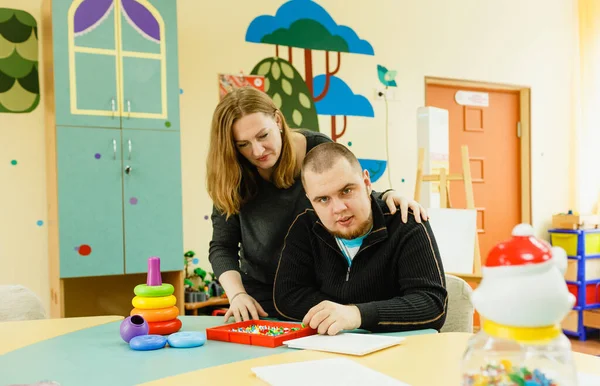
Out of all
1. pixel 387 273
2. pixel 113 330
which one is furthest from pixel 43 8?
pixel 387 273

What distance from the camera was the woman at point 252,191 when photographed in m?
1.72

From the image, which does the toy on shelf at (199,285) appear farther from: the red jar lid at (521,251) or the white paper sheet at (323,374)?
the red jar lid at (521,251)

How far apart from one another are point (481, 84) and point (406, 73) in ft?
2.66

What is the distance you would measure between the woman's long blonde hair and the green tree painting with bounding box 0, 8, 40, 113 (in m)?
1.93

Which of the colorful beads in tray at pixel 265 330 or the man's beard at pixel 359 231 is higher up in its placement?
the man's beard at pixel 359 231

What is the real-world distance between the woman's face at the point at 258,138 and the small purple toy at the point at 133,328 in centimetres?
59

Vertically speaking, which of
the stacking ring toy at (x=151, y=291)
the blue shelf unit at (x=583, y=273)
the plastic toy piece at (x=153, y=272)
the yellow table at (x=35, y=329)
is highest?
the plastic toy piece at (x=153, y=272)

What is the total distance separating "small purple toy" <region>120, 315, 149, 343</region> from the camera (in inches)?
54.1

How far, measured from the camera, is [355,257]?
157cm

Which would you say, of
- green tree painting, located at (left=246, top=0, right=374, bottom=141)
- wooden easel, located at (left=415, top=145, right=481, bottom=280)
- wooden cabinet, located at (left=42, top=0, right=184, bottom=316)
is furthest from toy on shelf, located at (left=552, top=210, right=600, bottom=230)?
wooden cabinet, located at (left=42, top=0, right=184, bottom=316)

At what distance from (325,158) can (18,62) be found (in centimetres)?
248

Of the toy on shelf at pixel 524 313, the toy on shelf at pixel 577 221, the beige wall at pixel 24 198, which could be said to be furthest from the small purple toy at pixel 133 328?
the toy on shelf at pixel 577 221

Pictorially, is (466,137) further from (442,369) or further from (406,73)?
(442,369)

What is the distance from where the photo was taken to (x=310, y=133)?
2047 mm
